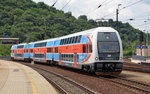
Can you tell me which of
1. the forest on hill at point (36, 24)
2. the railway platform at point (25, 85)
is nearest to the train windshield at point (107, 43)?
the railway platform at point (25, 85)

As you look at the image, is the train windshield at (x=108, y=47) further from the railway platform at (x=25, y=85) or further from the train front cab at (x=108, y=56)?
the railway platform at (x=25, y=85)

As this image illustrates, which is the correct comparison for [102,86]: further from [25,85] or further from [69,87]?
[25,85]

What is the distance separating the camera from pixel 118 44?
67.6 feet

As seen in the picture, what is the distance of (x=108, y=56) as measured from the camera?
66.0 ft

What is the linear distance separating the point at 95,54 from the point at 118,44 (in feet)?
7.12

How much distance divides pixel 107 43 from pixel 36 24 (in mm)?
88948

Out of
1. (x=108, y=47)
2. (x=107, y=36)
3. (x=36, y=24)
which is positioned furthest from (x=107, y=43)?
(x=36, y=24)

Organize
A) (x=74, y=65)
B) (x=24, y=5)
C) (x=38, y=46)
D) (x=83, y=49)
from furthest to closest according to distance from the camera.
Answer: (x=24, y=5) < (x=38, y=46) < (x=74, y=65) < (x=83, y=49)

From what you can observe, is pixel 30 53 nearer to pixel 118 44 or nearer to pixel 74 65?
pixel 74 65

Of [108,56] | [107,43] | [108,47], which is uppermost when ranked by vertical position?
[107,43]

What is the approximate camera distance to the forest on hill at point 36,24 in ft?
301

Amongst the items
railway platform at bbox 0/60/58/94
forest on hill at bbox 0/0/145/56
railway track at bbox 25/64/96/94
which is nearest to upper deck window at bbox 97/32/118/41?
railway track at bbox 25/64/96/94

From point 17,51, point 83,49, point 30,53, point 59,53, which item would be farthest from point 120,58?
point 17,51

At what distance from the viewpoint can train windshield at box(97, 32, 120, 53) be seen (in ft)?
66.5
